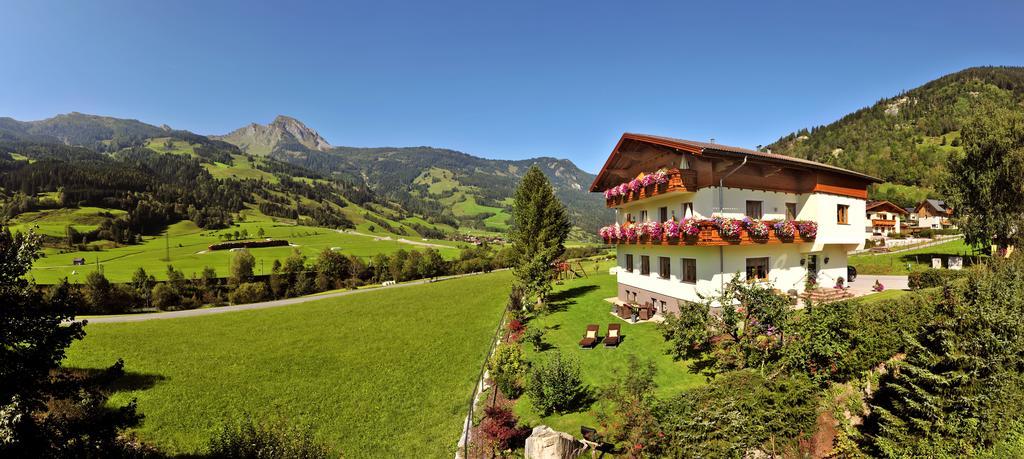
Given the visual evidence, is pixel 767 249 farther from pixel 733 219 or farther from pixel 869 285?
pixel 869 285

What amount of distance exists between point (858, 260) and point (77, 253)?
415 feet

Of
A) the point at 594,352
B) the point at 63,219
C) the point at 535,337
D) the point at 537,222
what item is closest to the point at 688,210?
the point at 594,352

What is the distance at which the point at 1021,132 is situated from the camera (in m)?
28.3

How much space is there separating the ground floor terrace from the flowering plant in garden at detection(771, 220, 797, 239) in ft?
3.85

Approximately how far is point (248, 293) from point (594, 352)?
63.0 m

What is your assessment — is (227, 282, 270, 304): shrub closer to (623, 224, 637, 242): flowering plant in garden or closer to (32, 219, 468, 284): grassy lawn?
(32, 219, 468, 284): grassy lawn

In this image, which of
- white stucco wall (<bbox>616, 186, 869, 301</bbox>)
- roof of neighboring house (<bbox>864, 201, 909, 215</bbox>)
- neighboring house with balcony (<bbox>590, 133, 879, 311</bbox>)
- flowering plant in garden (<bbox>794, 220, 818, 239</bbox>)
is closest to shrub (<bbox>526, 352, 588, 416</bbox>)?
white stucco wall (<bbox>616, 186, 869, 301</bbox>)

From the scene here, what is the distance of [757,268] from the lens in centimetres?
2142

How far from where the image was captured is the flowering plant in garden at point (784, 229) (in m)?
20.2

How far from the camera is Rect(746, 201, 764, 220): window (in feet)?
71.2

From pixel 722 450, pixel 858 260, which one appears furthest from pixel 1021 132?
pixel 722 450

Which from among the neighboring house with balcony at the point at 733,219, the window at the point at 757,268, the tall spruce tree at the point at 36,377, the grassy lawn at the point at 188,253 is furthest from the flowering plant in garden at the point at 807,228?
the grassy lawn at the point at 188,253

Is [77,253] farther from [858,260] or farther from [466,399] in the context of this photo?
[858,260]

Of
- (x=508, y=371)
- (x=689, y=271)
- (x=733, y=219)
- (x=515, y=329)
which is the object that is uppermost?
(x=733, y=219)
